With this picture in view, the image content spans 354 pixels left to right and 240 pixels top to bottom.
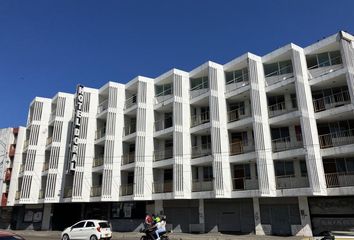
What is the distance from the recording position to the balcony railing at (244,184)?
25.8 m

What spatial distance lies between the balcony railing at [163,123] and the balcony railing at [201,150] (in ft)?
13.7

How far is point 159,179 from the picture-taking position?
1240 inches

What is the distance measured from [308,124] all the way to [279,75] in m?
5.60

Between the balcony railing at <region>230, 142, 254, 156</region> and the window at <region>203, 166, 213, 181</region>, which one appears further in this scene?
the window at <region>203, 166, 213, 181</region>

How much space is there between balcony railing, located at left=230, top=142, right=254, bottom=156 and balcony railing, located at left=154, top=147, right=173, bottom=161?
6.40 m

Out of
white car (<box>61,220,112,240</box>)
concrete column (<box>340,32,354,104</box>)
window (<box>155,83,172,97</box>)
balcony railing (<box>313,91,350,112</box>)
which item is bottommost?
white car (<box>61,220,112,240</box>)

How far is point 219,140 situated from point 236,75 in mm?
7031

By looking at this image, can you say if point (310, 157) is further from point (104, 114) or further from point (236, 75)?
point (104, 114)

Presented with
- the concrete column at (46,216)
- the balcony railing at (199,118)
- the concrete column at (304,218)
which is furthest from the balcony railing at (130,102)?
the concrete column at (304,218)

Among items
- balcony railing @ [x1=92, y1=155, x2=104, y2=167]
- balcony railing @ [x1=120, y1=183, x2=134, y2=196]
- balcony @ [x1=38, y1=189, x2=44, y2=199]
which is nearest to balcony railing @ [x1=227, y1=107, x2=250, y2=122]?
balcony railing @ [x1=120, y1=183, x2=134, y2=196]

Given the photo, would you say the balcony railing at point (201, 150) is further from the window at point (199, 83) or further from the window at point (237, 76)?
the window at point (237, 76)

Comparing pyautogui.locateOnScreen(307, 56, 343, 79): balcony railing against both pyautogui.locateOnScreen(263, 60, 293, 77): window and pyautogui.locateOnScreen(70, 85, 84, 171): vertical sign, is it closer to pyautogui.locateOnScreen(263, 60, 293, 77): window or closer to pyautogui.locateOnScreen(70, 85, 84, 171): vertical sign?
pyautogui.locateOnScreen(263, 60, 293, 77): window

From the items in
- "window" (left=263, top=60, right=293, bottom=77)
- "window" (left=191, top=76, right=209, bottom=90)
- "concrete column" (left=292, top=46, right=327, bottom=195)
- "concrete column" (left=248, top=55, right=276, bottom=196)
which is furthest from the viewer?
"window" (left=191, top=76, right=209, bottom=90)

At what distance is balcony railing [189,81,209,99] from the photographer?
100 ft
